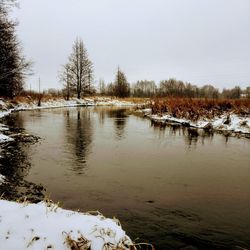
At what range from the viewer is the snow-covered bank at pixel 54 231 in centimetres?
314

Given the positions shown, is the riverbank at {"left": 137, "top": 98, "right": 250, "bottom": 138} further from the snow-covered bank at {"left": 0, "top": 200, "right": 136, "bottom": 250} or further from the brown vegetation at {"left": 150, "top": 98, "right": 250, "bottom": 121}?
the snow-covered bank at {"left": 0, "top": 200, "right": 136, "bottom": 250}

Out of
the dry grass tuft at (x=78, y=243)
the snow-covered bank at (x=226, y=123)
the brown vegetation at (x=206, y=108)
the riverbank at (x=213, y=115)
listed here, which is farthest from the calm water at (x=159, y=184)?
the brown vegetation at (x=206, y=108)

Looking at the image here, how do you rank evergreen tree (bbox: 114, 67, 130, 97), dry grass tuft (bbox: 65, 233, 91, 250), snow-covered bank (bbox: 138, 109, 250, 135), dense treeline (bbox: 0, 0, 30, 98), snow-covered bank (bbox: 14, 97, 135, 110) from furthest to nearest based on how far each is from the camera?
evergreen tree (bbox: 114, 67, 130, 97)
snow-covered bank (bbox: 14, 97, 135, 110)
snow-covered bank (bbox: 138, 109, 250, 135)
dense treeline (bbox: 0, 0, 30, 98)
dry grass tuft (bbox: 65, 233, 91, 250)

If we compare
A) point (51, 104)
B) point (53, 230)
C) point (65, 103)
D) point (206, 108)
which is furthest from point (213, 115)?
point (65, 103)

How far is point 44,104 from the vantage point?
41938 millimetres

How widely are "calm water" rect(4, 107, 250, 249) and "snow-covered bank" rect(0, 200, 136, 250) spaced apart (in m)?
1.14

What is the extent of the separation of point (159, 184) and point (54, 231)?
12.8 feet

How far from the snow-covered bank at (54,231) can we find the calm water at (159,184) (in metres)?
1.14

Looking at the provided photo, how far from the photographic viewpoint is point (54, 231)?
10.8 feet

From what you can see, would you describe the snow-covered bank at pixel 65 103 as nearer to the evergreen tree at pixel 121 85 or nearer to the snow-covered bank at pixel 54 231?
the evergreen tree at pixel 121 85

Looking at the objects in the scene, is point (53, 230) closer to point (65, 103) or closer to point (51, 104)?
point (51, 104)

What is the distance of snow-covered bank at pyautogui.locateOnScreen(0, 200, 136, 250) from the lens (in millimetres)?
3145

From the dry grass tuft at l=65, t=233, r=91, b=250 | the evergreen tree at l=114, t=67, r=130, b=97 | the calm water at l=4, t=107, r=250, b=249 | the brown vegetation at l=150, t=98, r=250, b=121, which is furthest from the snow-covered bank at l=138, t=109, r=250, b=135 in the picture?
the evergreen tree at l=114, t=67, r=130, b=97

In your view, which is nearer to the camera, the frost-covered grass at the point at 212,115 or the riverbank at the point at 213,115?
the riverbank at the point at 213,115
